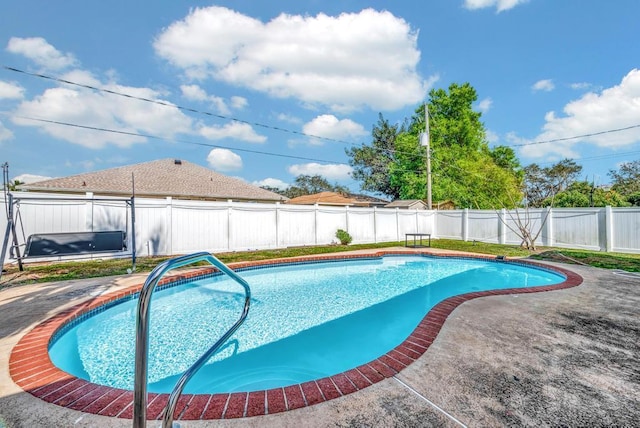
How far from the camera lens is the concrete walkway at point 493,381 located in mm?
1813

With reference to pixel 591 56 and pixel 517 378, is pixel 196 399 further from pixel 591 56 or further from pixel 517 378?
pixel 591 56

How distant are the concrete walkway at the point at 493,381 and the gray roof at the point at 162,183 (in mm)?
11849

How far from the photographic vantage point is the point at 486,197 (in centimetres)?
2212

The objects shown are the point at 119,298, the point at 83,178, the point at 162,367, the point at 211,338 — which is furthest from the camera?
the point at 83,178

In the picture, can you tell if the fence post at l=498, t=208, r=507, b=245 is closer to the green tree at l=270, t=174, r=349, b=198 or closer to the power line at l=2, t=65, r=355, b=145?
the power line at l=2, t=65, r=355, b=145

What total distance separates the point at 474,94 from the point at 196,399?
28.2 metres

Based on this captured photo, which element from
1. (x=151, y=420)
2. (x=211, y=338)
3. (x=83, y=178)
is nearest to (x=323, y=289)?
(x=211, y=338)

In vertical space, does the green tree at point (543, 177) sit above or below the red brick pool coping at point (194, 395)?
above

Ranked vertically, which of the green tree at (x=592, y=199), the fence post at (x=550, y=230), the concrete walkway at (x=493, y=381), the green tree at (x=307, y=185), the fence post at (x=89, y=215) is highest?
the green tree at (x=307, y=185)

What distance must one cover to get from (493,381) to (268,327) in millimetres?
3199


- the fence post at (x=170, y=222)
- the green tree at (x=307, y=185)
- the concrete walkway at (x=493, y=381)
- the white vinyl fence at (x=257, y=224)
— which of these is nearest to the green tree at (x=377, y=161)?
the white vinyl fence at (x=257, y=224)

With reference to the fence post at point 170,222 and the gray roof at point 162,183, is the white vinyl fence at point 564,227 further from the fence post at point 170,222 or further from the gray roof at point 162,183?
the fence post at point 170,222

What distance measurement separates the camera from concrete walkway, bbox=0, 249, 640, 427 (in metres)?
1.81

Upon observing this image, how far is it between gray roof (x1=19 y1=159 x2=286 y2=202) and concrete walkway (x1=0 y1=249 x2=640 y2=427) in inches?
467
